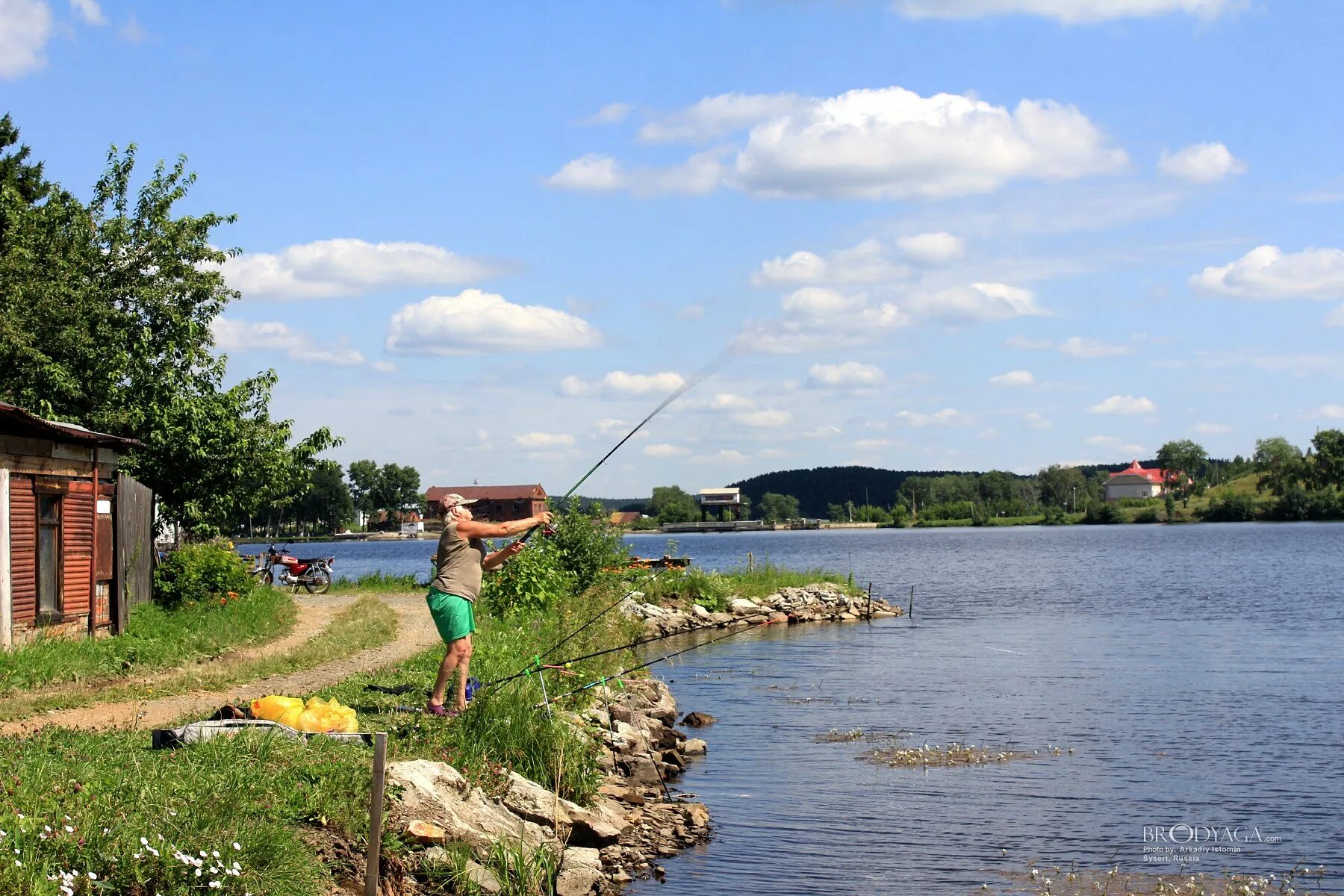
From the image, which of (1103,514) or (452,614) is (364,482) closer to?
(1103,514)

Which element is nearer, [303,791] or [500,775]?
[303,791]

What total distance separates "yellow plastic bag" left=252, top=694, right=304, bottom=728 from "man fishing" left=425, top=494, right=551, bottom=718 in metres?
1.36

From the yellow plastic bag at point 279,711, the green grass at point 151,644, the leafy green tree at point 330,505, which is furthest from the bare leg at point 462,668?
the leafy green tree at point 330,505

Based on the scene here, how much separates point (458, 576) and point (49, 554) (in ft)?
30.8

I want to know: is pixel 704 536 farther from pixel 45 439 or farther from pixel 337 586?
pixel 45 439

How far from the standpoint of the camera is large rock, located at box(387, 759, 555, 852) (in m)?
9.56

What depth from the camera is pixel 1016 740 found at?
1827cm

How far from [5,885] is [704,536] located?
588ft

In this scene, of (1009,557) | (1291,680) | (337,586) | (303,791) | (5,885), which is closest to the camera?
(5,885)

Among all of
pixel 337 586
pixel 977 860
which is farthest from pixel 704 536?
pixel 977 860

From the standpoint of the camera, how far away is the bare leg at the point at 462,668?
1138cm

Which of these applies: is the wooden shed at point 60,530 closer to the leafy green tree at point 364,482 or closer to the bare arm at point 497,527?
the bare arm at point 497,527

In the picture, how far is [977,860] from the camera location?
12250 millimetres

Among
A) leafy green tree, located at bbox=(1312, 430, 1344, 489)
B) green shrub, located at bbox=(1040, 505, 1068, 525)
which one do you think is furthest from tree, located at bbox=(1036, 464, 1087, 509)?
leafy green tree, located at bbox=(1312, 430, 1344, 489)
